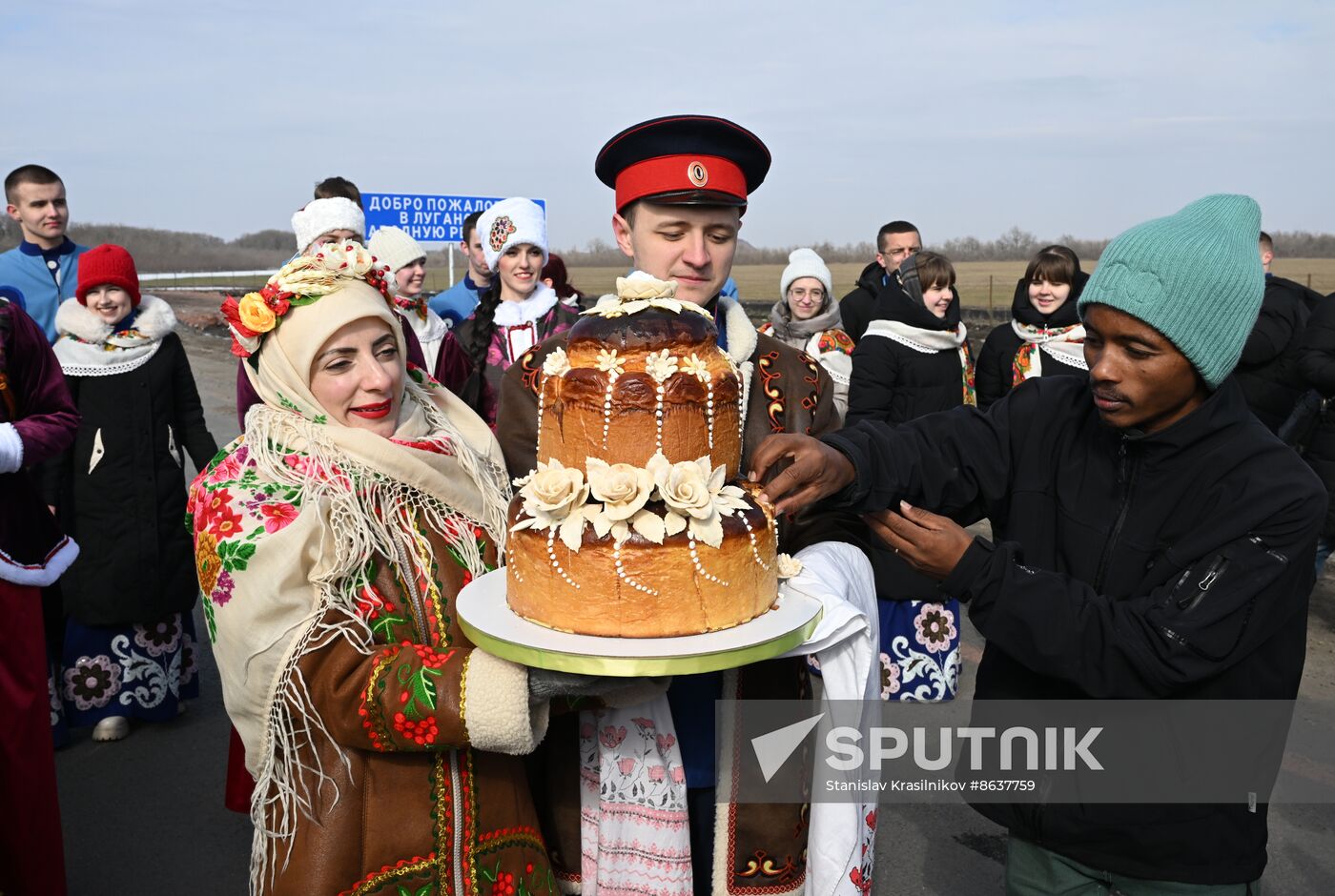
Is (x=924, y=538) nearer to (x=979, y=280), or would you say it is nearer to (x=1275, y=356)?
(x=1275, y=356)

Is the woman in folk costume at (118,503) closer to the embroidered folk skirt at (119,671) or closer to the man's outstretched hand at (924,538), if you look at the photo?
the embroidered folk skirt at (119,671)

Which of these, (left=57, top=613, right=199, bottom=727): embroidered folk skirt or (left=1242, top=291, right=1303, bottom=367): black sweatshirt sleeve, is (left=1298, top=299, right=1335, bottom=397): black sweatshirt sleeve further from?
(left=57, top=613, right=199, bottom=727): embroidered folk skirt

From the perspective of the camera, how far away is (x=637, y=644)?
2002mm

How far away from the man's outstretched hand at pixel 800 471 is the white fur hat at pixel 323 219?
14.5ft

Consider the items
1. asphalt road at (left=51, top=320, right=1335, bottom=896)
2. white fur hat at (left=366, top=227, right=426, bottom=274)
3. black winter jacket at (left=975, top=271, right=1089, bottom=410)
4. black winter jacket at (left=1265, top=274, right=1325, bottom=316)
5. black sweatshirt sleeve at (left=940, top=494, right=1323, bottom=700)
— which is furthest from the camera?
black winter jacket at (left=1265, top=274, right=1325, bottom=316)

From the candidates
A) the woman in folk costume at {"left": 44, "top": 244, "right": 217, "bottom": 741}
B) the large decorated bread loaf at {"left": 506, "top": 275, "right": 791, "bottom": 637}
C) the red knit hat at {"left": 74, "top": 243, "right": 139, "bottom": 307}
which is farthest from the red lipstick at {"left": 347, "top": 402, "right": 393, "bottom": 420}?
the red knit hat at {"left": 74, "top": 243, "right": 139, "bottom": 307}

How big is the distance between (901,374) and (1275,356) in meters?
2.88

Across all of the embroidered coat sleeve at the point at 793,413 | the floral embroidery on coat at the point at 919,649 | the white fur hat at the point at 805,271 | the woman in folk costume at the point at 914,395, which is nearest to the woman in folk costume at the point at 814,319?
the white fur hat at the point at 805,271

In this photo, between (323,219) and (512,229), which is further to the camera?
(512,229)

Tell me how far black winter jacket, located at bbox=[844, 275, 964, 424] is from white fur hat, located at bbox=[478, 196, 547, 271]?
7.00ft

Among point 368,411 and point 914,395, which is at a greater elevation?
point 368,411

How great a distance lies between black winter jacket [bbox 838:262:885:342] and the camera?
855 cm

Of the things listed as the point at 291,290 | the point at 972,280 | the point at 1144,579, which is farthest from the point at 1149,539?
the point at 972,280

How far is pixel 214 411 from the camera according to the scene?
1595 cm
